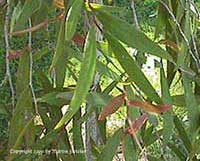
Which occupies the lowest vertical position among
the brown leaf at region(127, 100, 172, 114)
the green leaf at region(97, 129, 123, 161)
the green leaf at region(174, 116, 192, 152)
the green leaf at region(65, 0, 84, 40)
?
the green leaf at region(174, 116, 192, 152)

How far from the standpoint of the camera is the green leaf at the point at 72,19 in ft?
2.00

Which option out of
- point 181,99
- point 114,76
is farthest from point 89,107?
point 181,99

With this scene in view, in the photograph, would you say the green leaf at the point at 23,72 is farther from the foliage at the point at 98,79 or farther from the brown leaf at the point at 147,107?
the brown leaf at the point at 147,107

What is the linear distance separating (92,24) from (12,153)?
0.31 metres

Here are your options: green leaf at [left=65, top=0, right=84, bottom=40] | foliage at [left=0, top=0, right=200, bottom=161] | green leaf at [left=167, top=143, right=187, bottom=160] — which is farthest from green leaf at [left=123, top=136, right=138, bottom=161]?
green leaf at [left=167, top=143, right=187, bottom=160]

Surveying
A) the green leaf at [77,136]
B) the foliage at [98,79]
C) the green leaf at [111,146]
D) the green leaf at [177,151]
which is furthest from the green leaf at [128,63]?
the green leaf at [177,151]

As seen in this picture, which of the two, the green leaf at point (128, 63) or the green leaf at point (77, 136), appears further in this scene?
the green leaf at point (77, 136)

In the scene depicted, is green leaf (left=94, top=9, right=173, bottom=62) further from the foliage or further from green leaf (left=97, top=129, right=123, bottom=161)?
green leaf (left=97, top=129, right=123, bottom=161)

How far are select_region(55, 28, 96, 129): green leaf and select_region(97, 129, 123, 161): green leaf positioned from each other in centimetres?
18

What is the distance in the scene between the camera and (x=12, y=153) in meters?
0.89

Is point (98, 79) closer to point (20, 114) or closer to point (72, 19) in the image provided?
point (20, 114)

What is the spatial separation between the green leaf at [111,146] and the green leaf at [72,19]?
228 millimetres

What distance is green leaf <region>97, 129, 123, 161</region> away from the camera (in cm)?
80

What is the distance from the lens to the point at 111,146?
31.9 inches
